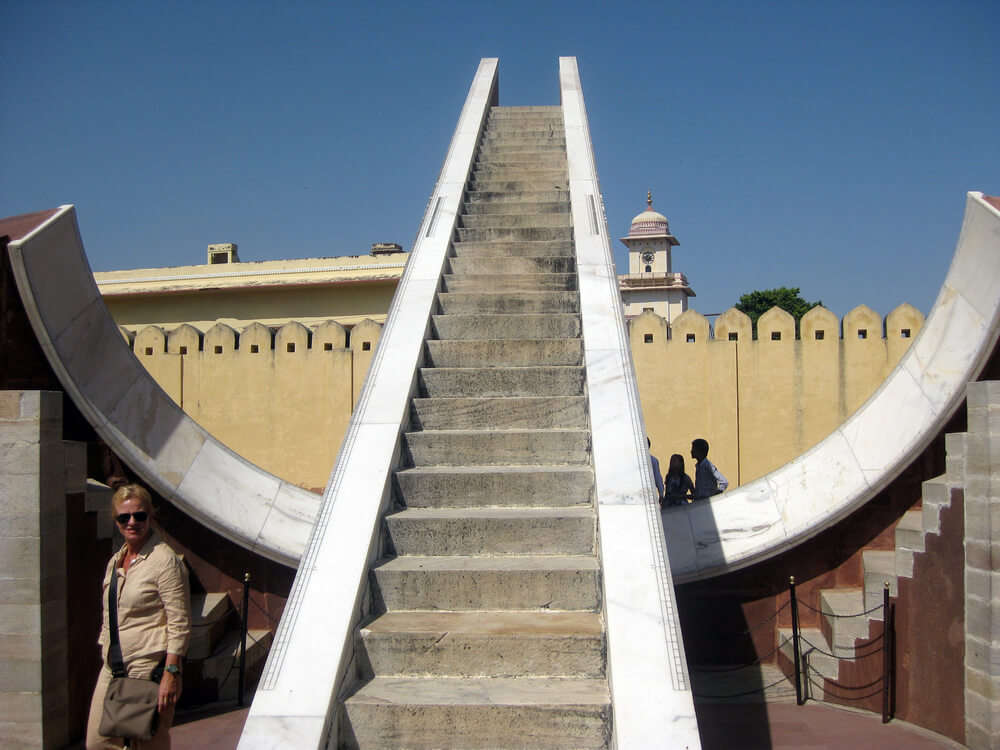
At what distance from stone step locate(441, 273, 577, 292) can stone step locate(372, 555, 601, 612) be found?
298cm

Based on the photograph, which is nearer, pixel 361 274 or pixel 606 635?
pixel 606 635

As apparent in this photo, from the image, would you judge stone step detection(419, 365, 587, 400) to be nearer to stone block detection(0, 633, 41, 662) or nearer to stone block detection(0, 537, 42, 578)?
stone block detection(0, 537, 42, 578)

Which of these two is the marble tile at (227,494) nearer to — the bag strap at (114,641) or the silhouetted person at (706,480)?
the bag strap at (114,641)

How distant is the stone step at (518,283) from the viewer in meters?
7.07

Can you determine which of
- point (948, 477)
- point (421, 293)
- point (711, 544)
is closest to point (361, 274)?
point (421, 293)

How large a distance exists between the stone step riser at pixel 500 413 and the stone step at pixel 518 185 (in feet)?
12.8

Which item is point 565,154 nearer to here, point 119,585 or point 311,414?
point 311,414

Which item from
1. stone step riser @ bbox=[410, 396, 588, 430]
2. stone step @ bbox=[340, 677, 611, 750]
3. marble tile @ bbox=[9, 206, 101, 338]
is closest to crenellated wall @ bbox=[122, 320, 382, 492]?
marble tile @ bbox=[9, 206, 101, 338]

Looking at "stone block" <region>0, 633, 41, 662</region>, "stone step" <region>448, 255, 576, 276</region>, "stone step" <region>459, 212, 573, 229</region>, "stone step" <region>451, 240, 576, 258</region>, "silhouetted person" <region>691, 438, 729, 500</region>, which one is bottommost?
"stone block" <region>0, 633, 41, 662</region>

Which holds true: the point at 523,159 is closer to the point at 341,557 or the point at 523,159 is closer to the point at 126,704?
the point at 341,557

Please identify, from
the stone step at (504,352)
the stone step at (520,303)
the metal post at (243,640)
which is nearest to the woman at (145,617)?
the metal post at (243,640)

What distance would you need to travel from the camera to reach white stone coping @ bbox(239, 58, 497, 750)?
3.53m

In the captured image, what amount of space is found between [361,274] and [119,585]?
537 inches

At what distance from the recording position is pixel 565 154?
10289mm
